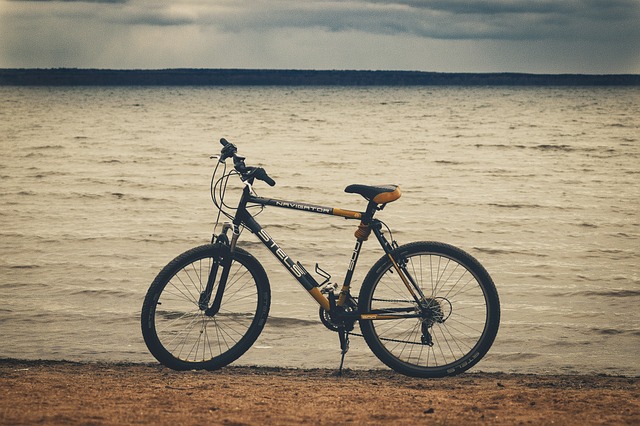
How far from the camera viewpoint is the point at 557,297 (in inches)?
334

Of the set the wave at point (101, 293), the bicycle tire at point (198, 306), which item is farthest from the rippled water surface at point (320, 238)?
the bicycle tire at point (198, 306)

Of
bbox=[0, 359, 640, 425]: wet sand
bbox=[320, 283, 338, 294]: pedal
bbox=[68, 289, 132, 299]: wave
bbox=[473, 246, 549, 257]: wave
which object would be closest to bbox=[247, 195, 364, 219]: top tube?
bbox=[320, 283, 338, 294]: pedal

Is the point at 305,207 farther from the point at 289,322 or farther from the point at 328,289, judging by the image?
the point at 289,322

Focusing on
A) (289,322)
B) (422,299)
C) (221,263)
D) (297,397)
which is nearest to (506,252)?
(289,322)

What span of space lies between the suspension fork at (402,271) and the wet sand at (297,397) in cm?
59

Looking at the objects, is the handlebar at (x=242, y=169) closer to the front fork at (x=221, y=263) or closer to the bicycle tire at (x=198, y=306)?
the front fork at (x=221, y=263)

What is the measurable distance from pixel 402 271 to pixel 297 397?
3.52ft

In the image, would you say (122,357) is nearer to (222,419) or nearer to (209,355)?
(209,355)

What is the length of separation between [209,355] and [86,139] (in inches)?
1227

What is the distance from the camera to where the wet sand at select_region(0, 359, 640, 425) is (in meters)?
4.37

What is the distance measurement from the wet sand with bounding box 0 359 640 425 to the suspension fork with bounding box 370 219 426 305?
1.94 ft

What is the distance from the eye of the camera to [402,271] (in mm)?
5215

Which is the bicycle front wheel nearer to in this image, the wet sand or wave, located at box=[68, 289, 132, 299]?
the wet sand

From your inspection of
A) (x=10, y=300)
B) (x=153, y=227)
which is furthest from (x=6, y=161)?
(x=10, y=300)
